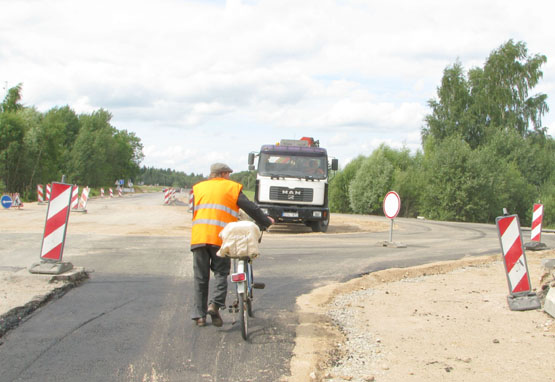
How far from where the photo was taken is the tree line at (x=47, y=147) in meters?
49.6

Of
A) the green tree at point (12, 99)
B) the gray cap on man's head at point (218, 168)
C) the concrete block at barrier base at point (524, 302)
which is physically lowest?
the concrete block at barrier base at point (524, 302)

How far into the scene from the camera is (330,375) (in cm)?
425

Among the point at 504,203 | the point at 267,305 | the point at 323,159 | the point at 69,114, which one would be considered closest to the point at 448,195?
the point at 504,203


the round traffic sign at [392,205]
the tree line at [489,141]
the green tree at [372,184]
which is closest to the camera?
the round traffic sign at [392,205]

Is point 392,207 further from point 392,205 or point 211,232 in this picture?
point 211,232

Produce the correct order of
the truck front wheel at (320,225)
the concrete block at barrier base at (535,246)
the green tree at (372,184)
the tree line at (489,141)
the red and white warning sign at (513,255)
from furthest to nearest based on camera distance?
the green tree at (372,184), the tree line at (489,141), the truck front wheel at (320,225), the concrete block at barrier base at (535,246), the red and white warning sign at (513,255)

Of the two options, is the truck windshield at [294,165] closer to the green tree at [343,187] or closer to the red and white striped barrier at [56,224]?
the red and white striped barrier at [56,224]

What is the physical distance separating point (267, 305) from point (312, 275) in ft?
9.02

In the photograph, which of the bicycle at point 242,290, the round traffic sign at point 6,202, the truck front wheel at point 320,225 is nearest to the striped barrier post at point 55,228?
the bicycle at point 242,290

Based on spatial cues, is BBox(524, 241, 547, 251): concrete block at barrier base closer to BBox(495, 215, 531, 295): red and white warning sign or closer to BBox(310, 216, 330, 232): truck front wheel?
BBox(310, 216, 330, 232): truck front wheel

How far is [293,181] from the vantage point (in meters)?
18.7

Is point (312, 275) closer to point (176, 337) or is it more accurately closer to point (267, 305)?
point (267, 305)

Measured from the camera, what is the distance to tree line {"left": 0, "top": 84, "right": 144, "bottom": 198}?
49594 mm

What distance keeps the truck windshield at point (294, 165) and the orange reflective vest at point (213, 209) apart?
1307 cm
